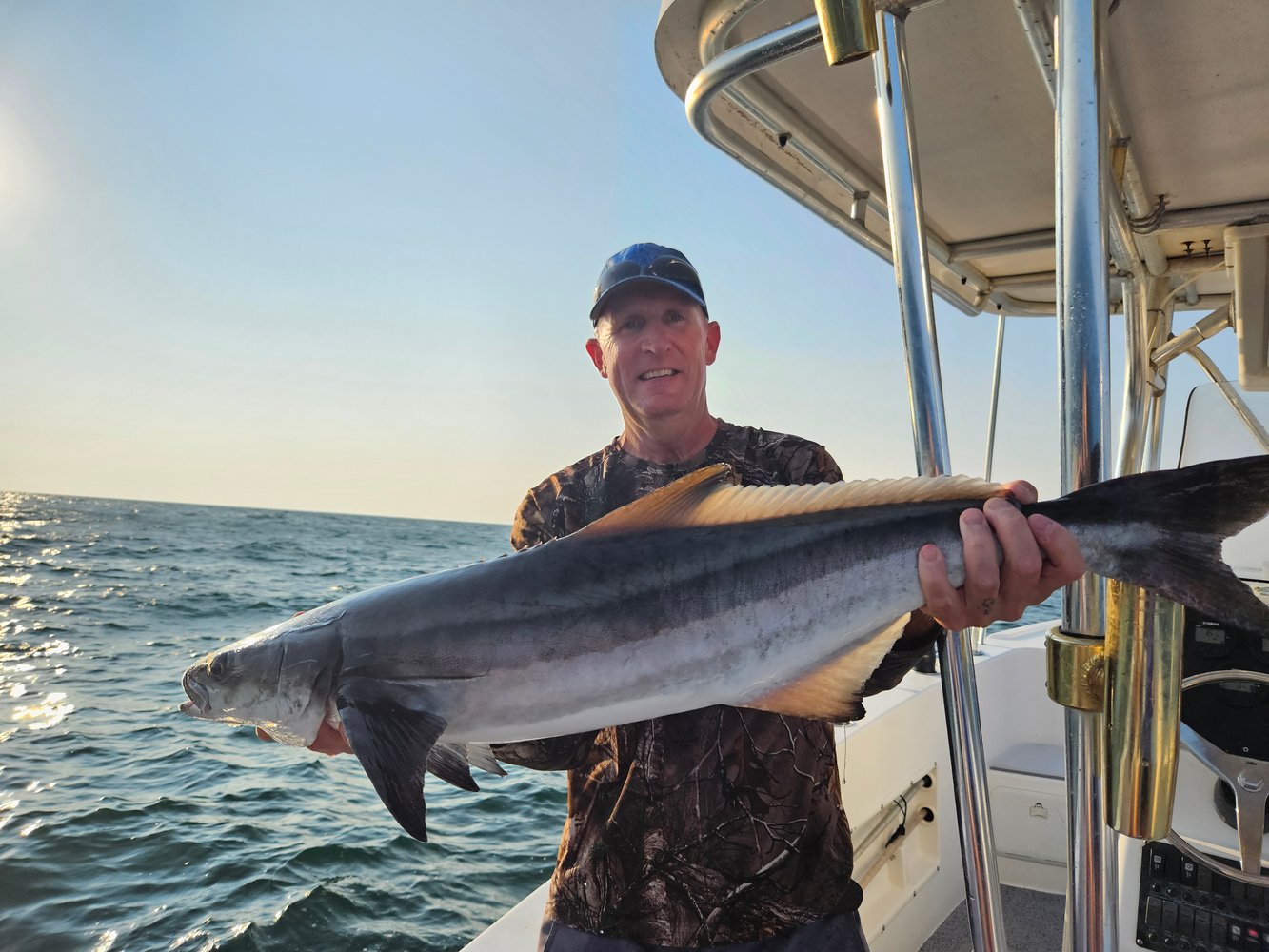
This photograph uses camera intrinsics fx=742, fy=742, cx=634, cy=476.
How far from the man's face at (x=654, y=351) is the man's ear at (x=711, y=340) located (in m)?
0.08

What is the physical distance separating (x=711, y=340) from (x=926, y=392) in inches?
58.9

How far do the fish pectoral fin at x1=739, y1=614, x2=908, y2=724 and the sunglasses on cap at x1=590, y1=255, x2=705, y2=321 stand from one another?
4.87ft

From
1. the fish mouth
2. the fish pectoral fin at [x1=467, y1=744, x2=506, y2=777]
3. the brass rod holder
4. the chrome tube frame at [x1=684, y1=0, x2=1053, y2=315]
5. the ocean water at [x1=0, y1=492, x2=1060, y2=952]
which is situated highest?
the chrome tube frame at [x1=684, y1=0, x2=1053, y2=315]

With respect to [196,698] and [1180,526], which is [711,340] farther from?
[196,698]

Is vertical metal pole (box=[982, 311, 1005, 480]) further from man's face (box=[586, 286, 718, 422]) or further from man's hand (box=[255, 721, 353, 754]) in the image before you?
man's hand (box=[255, 721, 353, 754])

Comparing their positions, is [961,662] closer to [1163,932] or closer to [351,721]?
[351,721]

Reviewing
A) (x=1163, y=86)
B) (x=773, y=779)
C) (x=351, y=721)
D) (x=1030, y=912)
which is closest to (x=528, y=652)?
(x=351, y=721)

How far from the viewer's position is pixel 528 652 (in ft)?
6.05

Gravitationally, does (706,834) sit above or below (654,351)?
below

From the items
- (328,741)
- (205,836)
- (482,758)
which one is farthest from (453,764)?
(205,836)

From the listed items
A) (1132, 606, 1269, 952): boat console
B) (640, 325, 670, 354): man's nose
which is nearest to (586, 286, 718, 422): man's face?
(640, 325, 670, 354): man's nose

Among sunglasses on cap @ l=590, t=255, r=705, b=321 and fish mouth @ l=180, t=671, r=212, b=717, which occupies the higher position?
sunglasses on cap @ l=590, t=255, r=705, b=321

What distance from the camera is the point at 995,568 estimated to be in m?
1.67

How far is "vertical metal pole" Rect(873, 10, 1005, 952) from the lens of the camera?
64.6 inches
